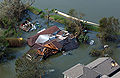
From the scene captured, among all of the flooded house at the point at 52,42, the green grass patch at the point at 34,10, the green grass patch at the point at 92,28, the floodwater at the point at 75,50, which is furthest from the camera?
the green grass patch at the point at 34,10

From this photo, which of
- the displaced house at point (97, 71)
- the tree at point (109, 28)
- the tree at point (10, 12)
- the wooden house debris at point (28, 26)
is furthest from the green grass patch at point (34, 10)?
the displaced house at point (97, 71)

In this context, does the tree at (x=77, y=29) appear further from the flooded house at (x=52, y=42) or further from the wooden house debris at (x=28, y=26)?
the wooden house debris at (x=28, y=26)

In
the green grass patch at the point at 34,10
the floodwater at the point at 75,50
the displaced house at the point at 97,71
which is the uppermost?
the green grass patch at the point at 34,10

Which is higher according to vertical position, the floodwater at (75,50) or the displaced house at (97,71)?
the floodwater at (75,50)

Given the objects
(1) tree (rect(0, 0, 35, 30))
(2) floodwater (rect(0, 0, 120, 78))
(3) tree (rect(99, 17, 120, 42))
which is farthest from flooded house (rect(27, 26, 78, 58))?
(1) tree (rect(0, 0, 35, 30))

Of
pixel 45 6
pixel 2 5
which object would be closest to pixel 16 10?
pixel 2 5

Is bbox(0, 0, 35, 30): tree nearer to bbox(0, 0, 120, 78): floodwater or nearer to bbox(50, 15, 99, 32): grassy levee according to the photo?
bbox(0, 0, 120, 78): floodwater
